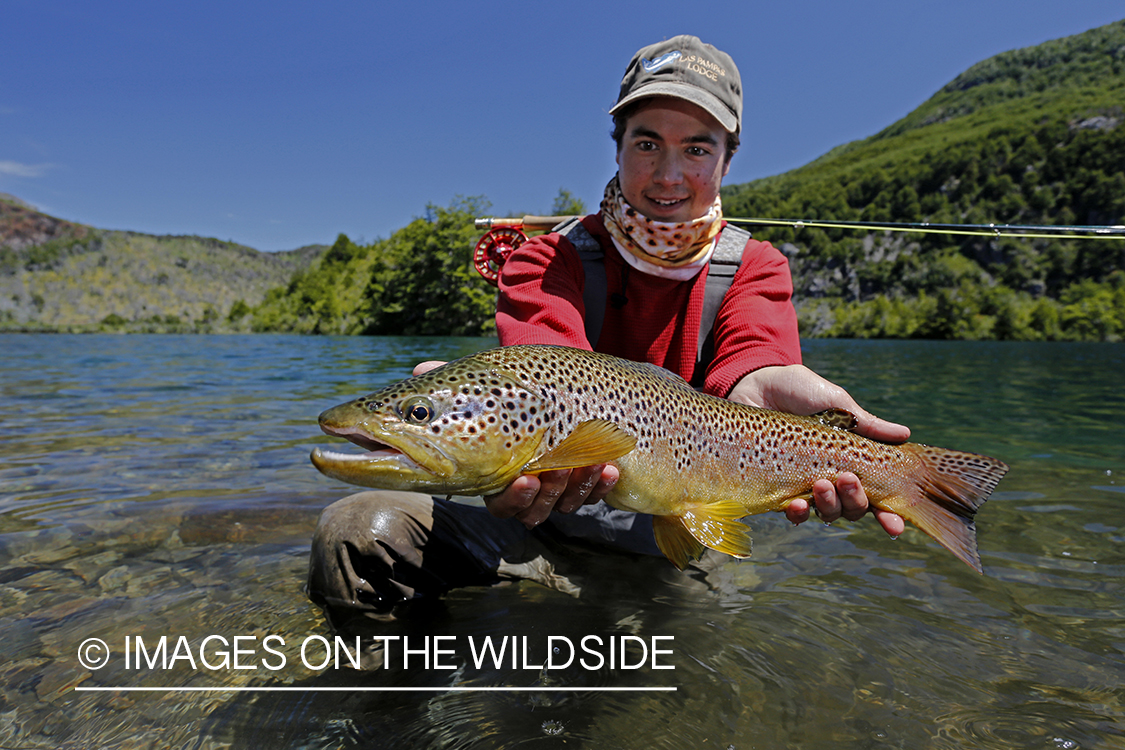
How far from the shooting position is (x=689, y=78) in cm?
345

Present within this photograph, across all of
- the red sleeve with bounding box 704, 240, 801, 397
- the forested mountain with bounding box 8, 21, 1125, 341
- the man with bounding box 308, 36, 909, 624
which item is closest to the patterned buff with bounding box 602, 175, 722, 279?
the man with bounding box 308, 36, 909, 624

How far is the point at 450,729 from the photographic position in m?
2.50

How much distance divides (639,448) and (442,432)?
2.84 ft

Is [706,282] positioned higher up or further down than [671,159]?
further down

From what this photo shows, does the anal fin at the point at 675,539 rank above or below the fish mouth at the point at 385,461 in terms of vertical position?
below

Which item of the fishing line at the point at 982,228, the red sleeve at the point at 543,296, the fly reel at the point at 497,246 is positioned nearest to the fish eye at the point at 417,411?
the red sleeve at the point at 543,296

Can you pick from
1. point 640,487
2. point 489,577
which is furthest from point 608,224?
point 489,577

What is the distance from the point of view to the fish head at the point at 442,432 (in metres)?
2.20

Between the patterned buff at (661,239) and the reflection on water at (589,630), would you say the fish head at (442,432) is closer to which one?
the reflection on water at (589,630)

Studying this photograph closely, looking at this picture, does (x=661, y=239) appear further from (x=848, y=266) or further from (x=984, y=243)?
(x=984, y=243)

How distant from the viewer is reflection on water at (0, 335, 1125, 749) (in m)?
2.57

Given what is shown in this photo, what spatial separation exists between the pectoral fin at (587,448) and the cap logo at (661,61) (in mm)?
2260

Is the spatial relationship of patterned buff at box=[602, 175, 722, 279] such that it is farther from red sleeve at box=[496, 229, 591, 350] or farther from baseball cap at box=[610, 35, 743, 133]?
baseball cap at box=[610, 35, 743, 133]

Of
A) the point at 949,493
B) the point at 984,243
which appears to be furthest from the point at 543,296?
the point at 984,243
